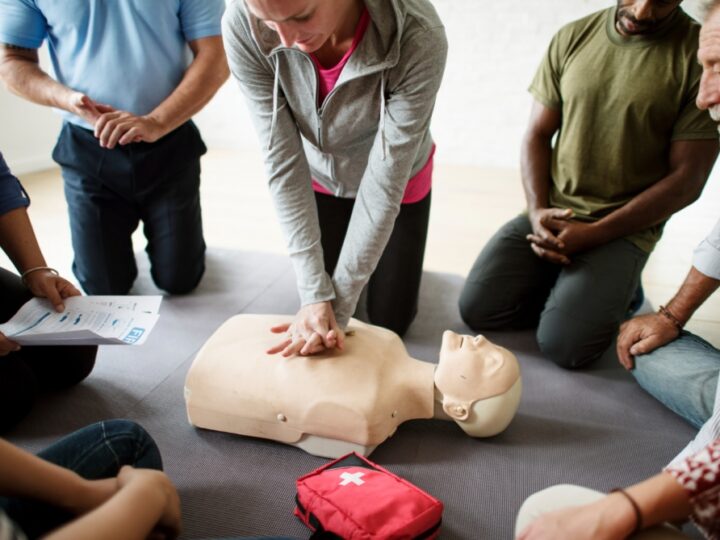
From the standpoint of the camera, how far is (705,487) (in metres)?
0.66

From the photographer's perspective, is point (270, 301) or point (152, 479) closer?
point (152, 479)

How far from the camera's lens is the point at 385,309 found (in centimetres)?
168

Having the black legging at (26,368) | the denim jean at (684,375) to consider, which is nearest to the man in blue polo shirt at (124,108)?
the black legging at (26,368)

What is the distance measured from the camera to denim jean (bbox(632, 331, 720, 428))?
1.27 metres

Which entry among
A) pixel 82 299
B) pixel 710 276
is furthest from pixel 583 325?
pixel 82 299

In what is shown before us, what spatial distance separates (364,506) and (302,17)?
86cm

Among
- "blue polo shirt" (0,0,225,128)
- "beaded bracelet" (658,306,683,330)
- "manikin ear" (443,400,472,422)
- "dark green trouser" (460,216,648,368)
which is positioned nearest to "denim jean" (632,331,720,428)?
"beaded bracelet" (658,306,683,330)

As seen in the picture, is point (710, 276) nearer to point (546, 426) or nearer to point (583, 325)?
point (583, 325)

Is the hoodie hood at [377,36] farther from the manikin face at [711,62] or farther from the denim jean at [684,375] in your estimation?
the denim jean at [684,375]

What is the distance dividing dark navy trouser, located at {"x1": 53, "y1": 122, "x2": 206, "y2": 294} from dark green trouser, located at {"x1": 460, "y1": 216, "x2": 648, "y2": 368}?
992mm

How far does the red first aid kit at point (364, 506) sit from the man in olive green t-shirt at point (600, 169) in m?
0.76

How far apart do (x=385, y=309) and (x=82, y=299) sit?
2.76 feet

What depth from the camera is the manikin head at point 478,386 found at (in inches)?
46.3

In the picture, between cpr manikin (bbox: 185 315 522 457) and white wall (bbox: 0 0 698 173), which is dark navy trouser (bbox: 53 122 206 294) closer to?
cpr manikin (bbox: 185 315 522 457)
